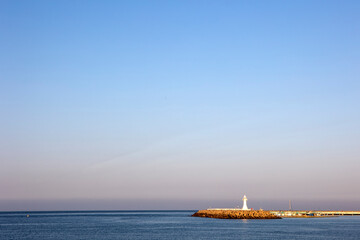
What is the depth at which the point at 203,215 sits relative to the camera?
5812 inches

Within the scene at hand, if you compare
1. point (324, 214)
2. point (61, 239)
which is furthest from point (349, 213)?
point (61, 239)

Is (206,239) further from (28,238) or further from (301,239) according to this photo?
(28,238)

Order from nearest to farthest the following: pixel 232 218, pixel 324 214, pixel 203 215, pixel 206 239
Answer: pixel 206 239 < pixel 232 218 < pixel 203 215 < pixel 324 214

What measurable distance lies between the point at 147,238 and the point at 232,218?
2360 inches

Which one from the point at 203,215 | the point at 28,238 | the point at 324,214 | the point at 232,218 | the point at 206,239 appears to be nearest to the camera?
the point at 206,239

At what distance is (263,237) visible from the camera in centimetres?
6962

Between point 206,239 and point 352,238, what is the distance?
24474mm

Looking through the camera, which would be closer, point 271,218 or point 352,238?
point 352,238

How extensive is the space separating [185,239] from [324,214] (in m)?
114

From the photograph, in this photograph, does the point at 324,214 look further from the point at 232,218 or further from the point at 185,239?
the point at 185,239

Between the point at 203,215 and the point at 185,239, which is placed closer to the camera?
the point at 185,239


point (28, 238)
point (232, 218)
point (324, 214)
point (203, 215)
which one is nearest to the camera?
point (28, 238)

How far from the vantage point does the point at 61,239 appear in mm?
67938

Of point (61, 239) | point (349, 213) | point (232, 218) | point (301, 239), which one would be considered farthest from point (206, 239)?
point (349, 213)
